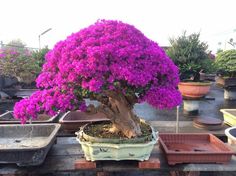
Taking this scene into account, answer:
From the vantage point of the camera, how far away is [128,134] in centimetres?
237

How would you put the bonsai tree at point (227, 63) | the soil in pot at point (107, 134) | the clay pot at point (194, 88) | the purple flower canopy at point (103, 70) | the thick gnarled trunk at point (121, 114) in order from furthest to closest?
the bonsai tree at point (227, 63) < the clay pot at point (194, 88) < the thick gnarled trunk at point (121, 114) < the soil in pot at point (107, 134) < the purple flower canopy at point (103, 70)

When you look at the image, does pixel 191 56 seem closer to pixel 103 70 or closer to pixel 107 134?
pixel 107 134

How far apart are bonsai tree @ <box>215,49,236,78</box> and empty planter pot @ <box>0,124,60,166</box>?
5.50m

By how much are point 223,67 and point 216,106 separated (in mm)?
1360

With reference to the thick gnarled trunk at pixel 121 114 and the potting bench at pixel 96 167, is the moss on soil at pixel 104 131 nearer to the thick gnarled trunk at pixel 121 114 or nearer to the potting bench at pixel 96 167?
the thick gnarled trunk at pixel 121 114

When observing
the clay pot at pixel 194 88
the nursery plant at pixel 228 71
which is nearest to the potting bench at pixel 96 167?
the clay pot at pixel 194 88

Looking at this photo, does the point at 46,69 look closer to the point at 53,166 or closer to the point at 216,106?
the point at 53,166

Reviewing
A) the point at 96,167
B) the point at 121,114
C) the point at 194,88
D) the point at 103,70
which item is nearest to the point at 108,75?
the point at 103,70

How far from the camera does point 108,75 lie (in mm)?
2080

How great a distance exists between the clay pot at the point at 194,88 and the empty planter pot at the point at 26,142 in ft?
10.1

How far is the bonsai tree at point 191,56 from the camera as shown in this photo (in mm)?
5199

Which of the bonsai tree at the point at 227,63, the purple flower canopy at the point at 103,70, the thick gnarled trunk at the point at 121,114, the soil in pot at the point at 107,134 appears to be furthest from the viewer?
the bonsai tree at the point at 227,63

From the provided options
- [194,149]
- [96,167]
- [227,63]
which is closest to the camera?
[96,167]

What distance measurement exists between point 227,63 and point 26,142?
19.9 ft
